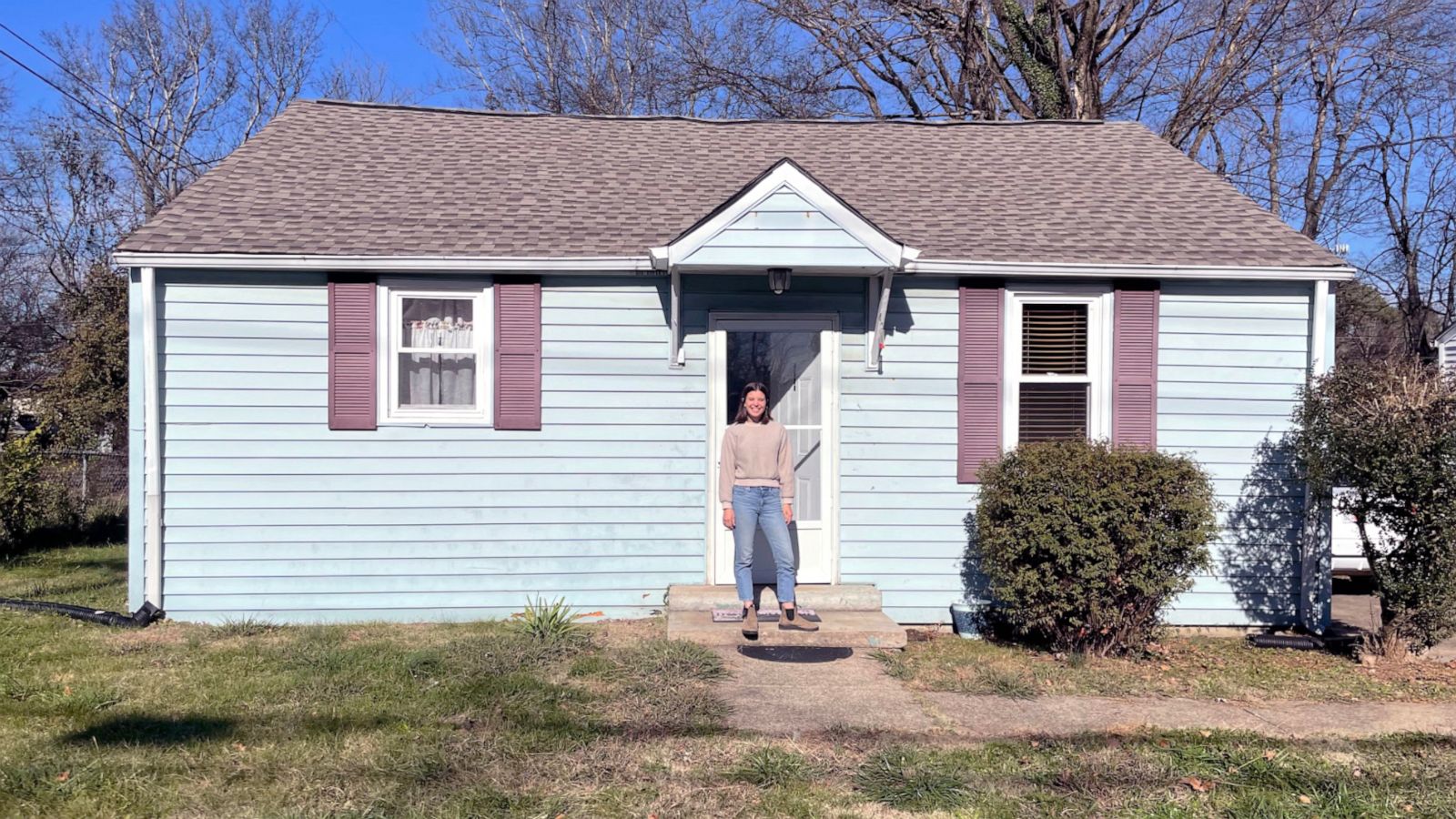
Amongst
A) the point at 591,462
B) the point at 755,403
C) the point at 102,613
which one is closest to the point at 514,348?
the point at 591,462

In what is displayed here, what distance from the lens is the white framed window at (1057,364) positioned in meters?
7.61

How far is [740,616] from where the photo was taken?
22.2 feet

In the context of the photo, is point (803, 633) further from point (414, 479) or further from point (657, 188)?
point (657, 188)

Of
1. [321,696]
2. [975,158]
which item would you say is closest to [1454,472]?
[975,158]

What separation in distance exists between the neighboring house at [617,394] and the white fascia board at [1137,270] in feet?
0.07

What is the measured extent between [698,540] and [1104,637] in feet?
9.59

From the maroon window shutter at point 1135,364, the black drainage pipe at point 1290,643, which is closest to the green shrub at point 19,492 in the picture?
the maroon window shutter at point 1135,364

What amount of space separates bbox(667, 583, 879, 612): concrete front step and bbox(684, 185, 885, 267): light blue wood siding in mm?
2340

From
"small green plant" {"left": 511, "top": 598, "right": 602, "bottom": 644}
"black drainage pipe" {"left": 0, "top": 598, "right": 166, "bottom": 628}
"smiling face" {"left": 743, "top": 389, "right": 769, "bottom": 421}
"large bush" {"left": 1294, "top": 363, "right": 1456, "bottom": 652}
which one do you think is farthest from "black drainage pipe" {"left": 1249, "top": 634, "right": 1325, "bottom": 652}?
"black drainage pipe" {"left": 0, "top": 598, "right": 166, "bottom": 628}

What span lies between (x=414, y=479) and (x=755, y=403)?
2701mm

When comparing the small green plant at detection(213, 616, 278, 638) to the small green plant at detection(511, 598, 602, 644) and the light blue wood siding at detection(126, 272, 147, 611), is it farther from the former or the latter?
the small green plant at detection(511, 598, 602, 644)

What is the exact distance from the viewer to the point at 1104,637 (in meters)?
6.69

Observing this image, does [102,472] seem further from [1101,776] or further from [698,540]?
[1101,776]

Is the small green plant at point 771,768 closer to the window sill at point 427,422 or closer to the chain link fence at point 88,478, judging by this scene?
the window sill at point 427,422
